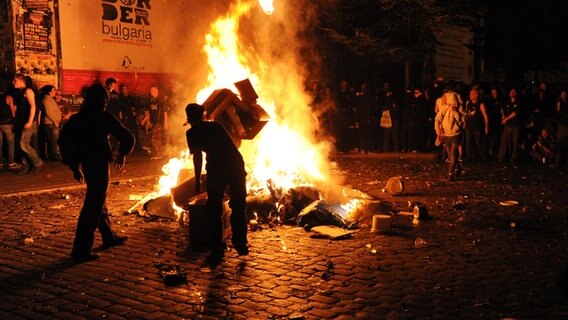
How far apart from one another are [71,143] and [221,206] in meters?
2.04

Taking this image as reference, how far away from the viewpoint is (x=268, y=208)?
9852mm

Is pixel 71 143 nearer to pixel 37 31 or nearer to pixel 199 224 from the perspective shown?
pixel 199 224

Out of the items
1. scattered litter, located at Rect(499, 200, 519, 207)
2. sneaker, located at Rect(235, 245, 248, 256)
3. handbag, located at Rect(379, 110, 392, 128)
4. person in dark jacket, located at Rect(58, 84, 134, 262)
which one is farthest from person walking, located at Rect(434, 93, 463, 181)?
person in dark jacket, located at Rect(58, 84, 134, 262)

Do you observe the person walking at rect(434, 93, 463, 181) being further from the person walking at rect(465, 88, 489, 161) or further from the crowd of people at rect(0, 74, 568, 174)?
the person walking at rect(465, 88, 489, 161)

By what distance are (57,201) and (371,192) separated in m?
6.36

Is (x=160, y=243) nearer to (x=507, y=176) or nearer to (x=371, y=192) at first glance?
(x=371, y=192)

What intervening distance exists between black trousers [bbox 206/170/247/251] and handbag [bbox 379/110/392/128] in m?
12.3

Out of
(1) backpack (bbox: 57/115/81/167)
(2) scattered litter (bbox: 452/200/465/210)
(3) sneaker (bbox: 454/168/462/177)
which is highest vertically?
(1) backpack (bbox: 57/115/81/167)

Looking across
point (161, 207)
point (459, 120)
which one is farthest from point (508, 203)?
point (161, 207)

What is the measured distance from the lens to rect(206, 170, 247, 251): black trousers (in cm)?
756

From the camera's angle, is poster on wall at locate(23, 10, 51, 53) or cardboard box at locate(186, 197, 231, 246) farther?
poster on wall at locate(23, 10, 51, 53)

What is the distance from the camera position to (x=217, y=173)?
24.7ft

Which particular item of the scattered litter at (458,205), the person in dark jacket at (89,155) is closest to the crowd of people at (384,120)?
the scattered litter at (458,205)

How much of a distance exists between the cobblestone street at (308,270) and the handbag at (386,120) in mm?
8438
